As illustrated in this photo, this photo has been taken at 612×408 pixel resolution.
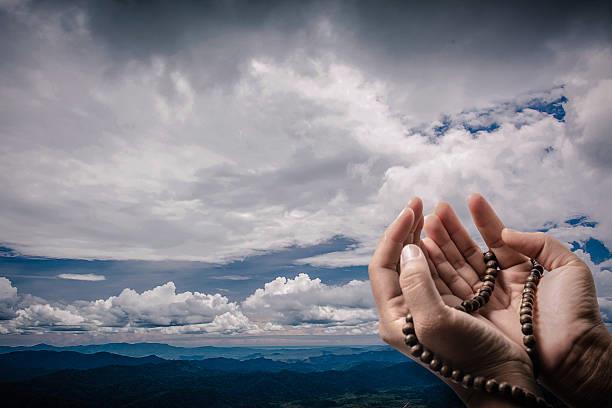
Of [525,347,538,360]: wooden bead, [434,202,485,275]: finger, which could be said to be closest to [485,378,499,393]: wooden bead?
[525,347,538,360]: wooden bead

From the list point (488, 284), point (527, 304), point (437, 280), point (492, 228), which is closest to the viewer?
point (527, 304)

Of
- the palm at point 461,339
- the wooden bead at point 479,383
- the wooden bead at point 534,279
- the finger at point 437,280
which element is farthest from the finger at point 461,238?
the wooden bead at point 479,383

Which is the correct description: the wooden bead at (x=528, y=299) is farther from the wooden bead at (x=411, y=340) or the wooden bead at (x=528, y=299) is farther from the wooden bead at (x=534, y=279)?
the wooden bead at (x=411, y=340)

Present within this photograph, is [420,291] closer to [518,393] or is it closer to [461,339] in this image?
[461,339]

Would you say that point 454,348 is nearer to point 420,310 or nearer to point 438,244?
point 420,310

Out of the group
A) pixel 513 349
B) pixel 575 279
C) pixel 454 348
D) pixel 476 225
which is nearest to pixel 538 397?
pixel 513 349

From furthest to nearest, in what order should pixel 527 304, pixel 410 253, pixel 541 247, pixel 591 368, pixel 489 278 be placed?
pixel 489 278
pixel 541 247
pixel 527 304
pixel 591 368
pixel 410 253

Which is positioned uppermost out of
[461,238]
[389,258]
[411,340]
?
[461,238]

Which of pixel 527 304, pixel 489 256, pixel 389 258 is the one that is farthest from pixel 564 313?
pixel 389 258
